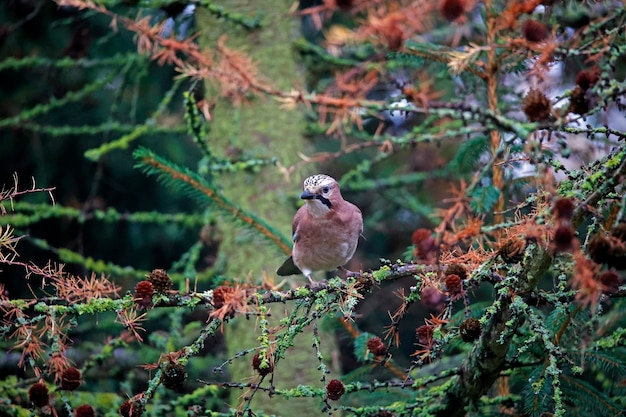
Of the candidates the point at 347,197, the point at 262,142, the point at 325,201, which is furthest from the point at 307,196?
the point at 347,197

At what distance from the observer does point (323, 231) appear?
4.20m

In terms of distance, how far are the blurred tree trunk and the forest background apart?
0.02 meters

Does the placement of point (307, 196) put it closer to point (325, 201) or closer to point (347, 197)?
point (325, 201)

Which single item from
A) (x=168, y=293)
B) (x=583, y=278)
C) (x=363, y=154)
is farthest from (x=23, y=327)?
(x=363, y=154)

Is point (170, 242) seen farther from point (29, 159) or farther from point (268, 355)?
point (268, 355)

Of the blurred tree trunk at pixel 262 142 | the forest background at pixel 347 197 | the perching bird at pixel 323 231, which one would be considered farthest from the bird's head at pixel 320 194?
the blurred tree trunk at pixel 262 142

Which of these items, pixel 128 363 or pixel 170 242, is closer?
pixel 128 363

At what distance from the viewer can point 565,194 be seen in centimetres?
224

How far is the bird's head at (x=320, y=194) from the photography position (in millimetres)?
4039

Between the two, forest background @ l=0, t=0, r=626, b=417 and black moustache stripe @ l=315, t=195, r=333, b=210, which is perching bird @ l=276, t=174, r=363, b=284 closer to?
black moustache stripe @ l=315, t=195, r=333, b=210

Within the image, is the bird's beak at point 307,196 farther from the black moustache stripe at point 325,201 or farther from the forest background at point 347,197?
the forest background at point 347,197

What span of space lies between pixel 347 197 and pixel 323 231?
3.44m

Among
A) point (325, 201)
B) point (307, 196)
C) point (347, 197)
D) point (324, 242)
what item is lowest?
point (347, 197)

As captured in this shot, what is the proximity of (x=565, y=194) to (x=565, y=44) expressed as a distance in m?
0.62
